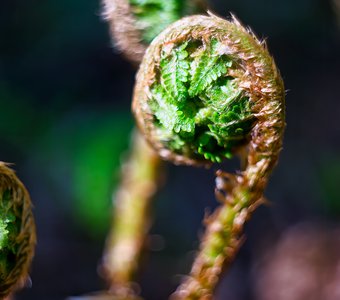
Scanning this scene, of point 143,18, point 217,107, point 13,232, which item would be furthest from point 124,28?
point 13,232

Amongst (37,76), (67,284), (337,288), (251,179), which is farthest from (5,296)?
(37,76)

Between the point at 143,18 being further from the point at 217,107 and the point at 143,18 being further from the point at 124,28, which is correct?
the point at 217,107

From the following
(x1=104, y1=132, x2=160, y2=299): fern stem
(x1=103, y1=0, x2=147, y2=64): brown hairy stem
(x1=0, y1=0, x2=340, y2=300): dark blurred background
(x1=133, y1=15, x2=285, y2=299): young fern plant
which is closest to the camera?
(x1=133, y1=15, x2=285, y2=299): young fern plant

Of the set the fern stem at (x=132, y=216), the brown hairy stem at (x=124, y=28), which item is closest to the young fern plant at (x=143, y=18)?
the brown hairy stem at (x=124, y=28)

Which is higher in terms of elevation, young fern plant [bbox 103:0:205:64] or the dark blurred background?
young fern plant [bbox 103:0:205:64]

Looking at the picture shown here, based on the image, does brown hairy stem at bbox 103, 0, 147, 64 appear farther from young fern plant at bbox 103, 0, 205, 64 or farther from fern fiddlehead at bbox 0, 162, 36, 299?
fern fiddlehead at bbox 0, 162, 36, 299

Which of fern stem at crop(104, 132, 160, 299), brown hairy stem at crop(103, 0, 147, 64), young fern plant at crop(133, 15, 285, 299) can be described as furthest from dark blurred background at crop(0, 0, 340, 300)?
young fern plant at crop(133, 15, 285, 299)

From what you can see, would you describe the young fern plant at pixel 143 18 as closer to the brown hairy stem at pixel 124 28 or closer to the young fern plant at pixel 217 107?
the brown hairy stem at pixel 124 28

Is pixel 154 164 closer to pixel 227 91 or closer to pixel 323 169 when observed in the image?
pixel 227 91
